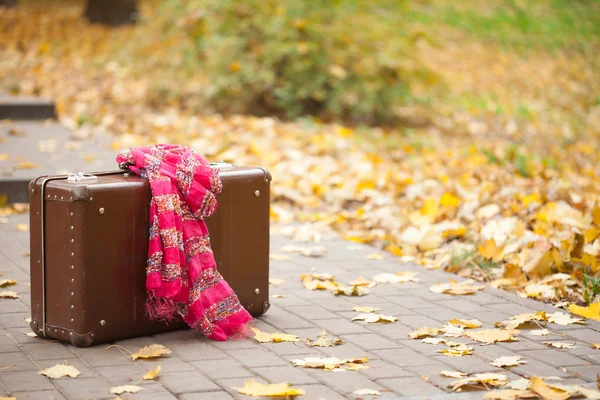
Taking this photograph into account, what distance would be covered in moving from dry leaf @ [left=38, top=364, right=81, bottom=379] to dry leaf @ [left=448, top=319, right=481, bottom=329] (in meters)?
1.86

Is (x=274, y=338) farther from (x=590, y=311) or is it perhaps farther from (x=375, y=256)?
(x=375, y=256)

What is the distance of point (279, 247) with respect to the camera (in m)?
5.85

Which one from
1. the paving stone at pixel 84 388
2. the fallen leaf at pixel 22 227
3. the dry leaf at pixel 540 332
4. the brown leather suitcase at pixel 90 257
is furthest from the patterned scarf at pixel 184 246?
the fallen leaf at pixel 22 227

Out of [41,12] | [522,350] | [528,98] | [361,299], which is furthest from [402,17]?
[41,12]

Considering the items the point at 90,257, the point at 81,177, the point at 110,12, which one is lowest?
the point at 90,257

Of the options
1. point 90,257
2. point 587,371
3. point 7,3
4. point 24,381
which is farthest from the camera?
point 7,3

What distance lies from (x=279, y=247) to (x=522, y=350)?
2415mm

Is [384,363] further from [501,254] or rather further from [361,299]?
[501,254]

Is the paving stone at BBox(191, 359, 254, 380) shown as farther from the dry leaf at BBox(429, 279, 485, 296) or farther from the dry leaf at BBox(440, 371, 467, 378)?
the dry leaf at BBox(429, 279, 485, 296)

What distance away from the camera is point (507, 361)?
356 cm

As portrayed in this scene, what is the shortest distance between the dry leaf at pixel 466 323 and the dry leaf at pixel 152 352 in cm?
144

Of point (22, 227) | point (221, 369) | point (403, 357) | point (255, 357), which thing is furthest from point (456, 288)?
point (22, 227)

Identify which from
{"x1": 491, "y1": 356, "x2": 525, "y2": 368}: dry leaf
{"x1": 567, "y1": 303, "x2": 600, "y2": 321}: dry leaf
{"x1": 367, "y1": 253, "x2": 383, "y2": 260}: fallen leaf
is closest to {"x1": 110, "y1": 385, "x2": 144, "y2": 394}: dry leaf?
{"x1": 491, "y1": 356, "x2": 525, "y2": 368}: dry leaf

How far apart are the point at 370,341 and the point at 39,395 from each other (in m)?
1.53
